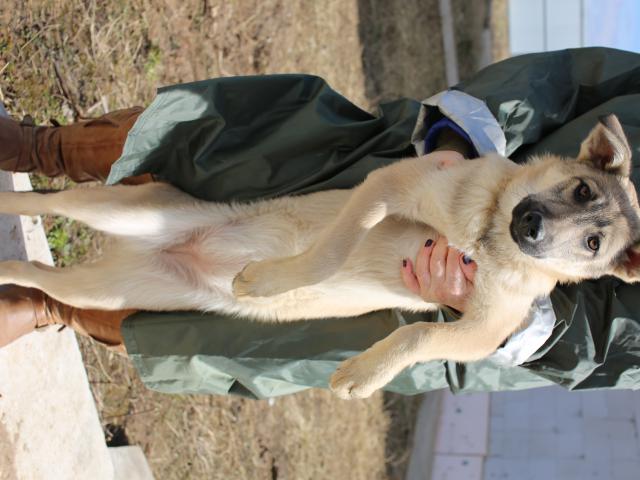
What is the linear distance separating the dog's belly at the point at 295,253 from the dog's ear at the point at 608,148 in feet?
2.62

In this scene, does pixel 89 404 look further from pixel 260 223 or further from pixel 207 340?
pixel 260 223

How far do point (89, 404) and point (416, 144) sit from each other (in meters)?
2.52

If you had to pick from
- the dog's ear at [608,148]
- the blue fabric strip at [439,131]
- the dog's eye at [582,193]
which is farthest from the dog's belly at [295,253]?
the dog's ear at [608,148]

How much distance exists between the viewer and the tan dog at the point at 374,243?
118 inches

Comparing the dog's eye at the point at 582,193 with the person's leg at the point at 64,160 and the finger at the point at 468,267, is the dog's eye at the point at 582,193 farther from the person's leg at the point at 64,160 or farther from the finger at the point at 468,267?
the person's leg at the point at 64,160

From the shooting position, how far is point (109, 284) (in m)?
3.33

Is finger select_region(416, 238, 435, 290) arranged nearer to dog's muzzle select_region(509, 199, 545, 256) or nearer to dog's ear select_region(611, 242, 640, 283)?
dog's muzzle select_region(509, 199, 545, 256)

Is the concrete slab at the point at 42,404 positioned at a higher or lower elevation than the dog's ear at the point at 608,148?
lower

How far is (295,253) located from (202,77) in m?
2.90

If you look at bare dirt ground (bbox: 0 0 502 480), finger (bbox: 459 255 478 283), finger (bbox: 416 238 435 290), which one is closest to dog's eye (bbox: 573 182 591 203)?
finger (bbox: 459 255 478 283)

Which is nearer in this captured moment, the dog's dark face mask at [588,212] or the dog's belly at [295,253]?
the dog's dark face mask at [588,212]

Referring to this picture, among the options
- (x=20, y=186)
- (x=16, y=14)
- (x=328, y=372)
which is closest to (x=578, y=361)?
(x=328, y=372)

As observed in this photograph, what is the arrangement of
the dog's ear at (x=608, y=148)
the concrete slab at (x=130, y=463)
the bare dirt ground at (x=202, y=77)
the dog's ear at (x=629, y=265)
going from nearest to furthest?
the dog's ear at (x=608, y=148)
the dog's ear at (x=629, y=265)
the bare dirt ground at (x=202, y=77)
the concrete slab at (x=130, y=463)

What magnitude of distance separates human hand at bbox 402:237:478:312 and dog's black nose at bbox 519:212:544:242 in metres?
0.25
